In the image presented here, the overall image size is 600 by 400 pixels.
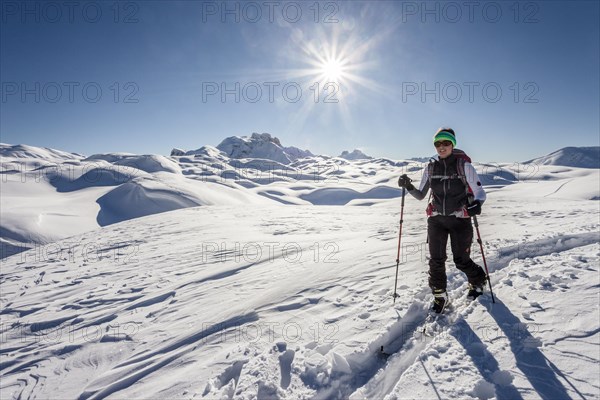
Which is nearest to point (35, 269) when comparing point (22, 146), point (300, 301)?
point (300, 301)

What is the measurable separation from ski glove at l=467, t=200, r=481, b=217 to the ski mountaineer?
24mm

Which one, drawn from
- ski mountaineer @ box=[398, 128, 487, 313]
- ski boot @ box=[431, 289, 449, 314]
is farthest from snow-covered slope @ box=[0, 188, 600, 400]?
ski mountaineer @ box=[398, 128, 487, 313]

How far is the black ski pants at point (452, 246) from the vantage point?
4035 millimetres

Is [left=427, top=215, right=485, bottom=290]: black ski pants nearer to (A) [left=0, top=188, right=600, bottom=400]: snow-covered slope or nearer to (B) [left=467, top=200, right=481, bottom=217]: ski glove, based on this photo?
(B) [left=467, top=200, right=481, bottom=217]: ski glove

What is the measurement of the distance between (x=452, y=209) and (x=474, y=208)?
290 millimetres

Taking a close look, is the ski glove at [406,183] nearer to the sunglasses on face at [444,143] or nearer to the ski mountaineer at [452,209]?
the ski mountaineer at [452,209]

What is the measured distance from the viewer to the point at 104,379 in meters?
3.38

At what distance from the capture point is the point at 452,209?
4.03 meters

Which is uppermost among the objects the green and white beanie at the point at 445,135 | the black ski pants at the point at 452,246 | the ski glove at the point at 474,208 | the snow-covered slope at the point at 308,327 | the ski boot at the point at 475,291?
the green and white beanie at the point at 445,135

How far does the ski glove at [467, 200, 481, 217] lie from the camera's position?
3789 mm

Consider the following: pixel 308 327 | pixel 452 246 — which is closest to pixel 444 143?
pixel 452 246

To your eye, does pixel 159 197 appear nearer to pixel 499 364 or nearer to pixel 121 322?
pixel 121 322

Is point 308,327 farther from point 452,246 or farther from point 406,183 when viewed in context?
point 406,183

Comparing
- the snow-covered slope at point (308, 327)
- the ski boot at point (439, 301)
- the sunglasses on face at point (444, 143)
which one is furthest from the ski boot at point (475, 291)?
the sunglasses on face at point (444, 143)
